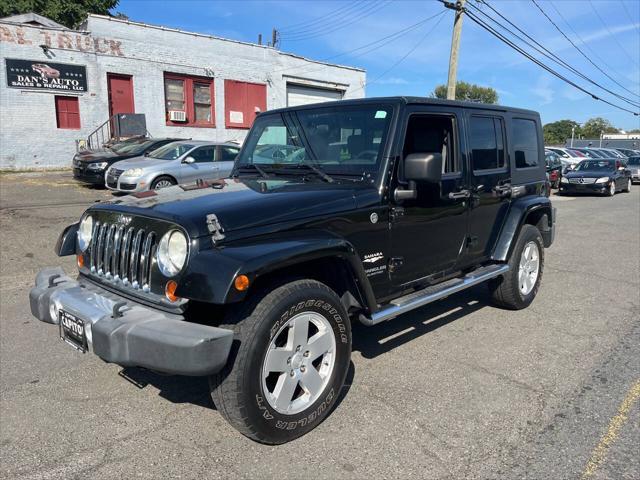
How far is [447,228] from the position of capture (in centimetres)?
415

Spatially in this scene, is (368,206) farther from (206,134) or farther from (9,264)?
(206,134)

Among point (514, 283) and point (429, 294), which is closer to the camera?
point (429, 294)

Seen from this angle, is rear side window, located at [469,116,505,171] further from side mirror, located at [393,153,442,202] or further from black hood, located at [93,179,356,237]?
black hood, located at [93,179,356,237]

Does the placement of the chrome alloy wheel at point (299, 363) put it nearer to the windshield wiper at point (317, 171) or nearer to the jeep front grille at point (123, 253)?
the jeep front grille at point (123, 253)

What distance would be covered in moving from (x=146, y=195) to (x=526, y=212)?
12.0 ft

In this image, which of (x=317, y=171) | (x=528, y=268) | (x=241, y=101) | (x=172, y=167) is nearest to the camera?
(x=317, y=171)

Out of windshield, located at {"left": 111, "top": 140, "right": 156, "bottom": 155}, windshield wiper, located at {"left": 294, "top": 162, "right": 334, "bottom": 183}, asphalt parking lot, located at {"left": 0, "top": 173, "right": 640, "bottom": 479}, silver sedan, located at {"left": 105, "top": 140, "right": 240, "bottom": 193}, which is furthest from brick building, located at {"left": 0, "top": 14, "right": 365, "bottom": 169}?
windshield wiper, located at {"left": 294, "top": 162, "right": 334, "bottom": 183}

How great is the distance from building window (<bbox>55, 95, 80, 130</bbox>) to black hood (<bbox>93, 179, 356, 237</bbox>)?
17.4 meters

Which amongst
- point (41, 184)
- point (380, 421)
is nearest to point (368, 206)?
point (380, 421)

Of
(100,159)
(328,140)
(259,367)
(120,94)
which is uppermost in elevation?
(120,94)

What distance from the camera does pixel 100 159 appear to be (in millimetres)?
13570

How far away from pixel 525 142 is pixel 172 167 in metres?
8.97

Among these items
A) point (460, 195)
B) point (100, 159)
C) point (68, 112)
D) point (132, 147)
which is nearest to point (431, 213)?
point (460, 195)

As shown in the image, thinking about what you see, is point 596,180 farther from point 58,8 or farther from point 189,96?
point 58,8
